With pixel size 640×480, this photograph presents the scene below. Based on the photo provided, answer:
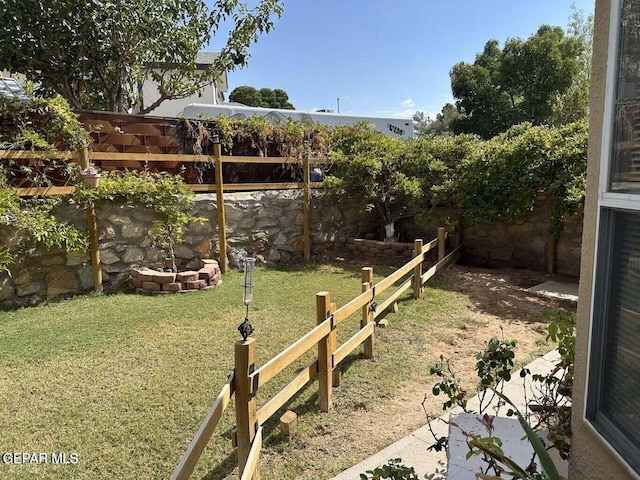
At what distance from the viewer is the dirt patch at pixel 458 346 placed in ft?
8.16

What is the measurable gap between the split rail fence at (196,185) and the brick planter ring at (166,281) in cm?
45

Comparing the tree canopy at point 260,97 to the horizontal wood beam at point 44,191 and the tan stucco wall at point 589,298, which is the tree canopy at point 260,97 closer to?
the horizontal wood beam at point 44,191

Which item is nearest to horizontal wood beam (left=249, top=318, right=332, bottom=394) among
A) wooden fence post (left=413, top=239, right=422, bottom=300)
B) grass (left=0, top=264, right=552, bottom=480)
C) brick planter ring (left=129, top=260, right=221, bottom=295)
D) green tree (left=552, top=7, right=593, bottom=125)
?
grass (left=0, top=264, right=552, bottom=480)

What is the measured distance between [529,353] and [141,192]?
4.89 m

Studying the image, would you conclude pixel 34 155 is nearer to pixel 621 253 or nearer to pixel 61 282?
pixel 61 282

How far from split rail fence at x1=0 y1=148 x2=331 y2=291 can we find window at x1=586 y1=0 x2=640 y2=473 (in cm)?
525

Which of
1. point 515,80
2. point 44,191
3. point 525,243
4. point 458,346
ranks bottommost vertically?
point 458,346

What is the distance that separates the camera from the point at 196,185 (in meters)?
5.88

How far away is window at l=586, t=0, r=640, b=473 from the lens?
3.45 ft

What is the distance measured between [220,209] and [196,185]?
497mm

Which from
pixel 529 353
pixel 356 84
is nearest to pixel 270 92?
pixel 356 84

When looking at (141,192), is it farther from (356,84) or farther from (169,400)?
(356,84)

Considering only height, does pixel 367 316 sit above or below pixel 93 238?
below

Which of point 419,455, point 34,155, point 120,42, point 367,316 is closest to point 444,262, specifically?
point 367,316
